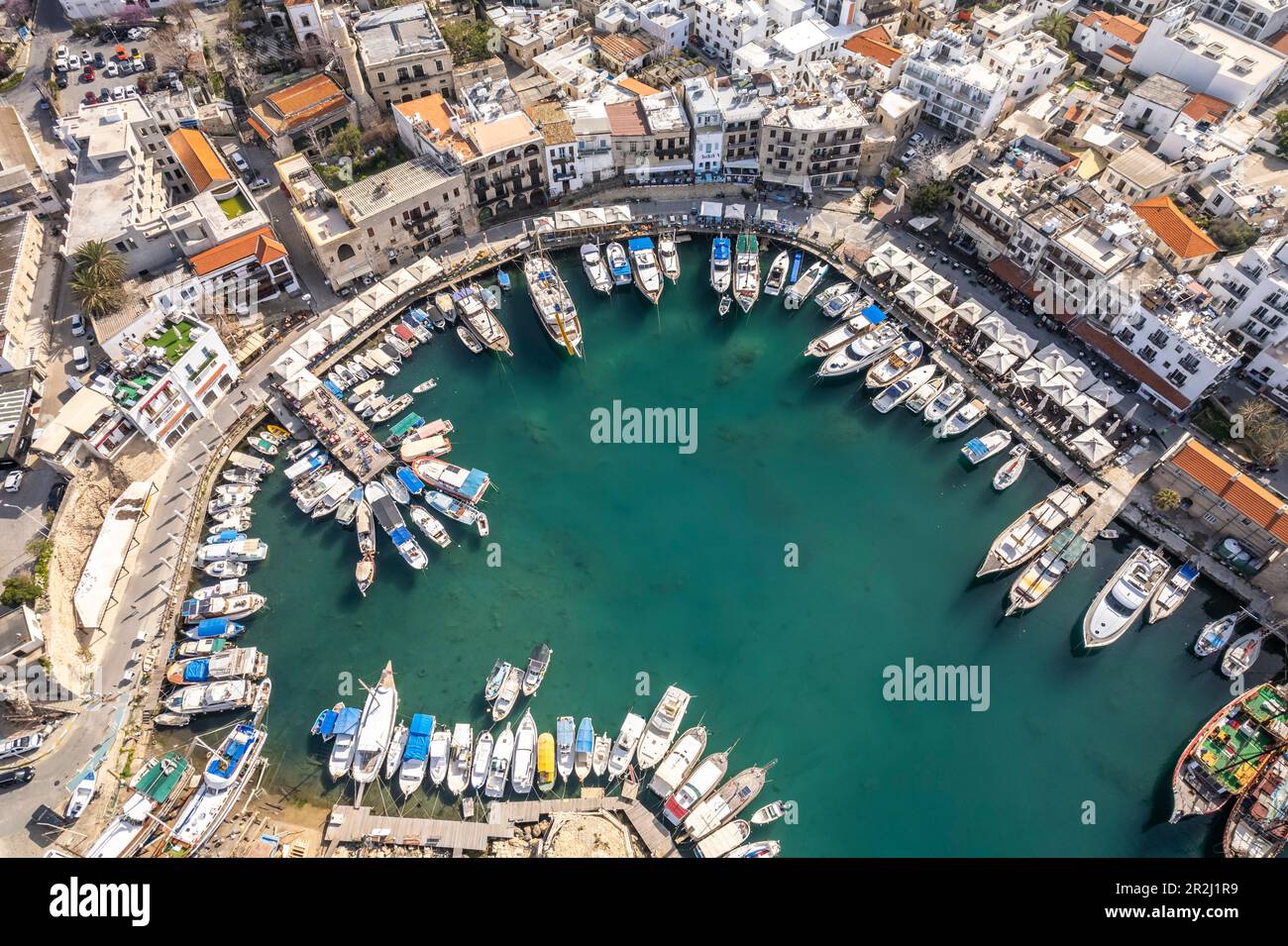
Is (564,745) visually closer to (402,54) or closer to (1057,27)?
(402,54)

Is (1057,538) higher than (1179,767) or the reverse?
higher

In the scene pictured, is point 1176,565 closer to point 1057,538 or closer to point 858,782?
point 1057,538

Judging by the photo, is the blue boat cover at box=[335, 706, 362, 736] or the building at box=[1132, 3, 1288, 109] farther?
the building at box=[1132, 3, 1288, 109]

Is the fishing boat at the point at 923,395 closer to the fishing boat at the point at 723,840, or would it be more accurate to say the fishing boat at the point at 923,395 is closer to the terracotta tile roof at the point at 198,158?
the fishing boat at the point at 723,840

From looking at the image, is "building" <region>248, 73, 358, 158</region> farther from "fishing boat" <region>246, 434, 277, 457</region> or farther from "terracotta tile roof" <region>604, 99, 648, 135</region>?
"fishing boat" <region>246, 434, 277, 457</region>

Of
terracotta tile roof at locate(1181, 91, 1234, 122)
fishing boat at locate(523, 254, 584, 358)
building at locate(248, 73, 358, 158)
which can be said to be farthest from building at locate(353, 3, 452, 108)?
terracotta tile roof at locate(1181, 91, 1234, 122)

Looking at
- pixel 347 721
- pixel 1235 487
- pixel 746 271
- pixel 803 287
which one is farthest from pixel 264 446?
pixel 1235 487

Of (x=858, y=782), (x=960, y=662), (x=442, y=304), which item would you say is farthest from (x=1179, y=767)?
(x=442, y=304)
